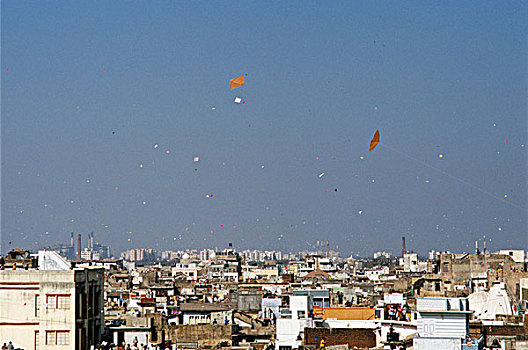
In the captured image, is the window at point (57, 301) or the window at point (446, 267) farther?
the window at point (446, 267)

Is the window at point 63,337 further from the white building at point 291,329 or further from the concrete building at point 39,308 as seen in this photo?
the white building at point 291,329

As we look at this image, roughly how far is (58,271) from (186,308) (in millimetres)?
32213

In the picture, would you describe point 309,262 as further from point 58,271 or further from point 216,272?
point 58,271

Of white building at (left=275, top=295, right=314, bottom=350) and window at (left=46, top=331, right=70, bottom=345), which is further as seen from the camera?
white building at (left=275, top=295, right=314, bottom=350)

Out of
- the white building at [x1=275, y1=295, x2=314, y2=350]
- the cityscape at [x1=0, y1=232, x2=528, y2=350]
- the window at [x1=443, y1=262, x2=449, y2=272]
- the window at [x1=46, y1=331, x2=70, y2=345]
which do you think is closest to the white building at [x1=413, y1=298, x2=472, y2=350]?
the cityscape at [x1=0, y1=232, x2=528, y2=350]

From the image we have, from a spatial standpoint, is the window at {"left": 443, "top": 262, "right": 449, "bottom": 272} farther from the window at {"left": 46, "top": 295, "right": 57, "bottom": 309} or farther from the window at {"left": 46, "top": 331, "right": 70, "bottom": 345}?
the window at {"left": 46, "top": 295, "right": 57, "bottom": 309}

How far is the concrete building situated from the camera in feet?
95.3

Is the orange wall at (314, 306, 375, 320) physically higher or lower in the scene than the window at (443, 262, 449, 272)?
lower

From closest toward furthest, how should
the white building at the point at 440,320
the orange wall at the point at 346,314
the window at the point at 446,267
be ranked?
1. the white building at the point at 440,320
2. the orange wall at the point at 346,314
3. the window at the point at 446,267

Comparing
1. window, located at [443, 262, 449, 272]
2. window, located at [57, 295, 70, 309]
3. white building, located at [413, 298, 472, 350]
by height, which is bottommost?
white building, located at [413, 298, 472, 350]

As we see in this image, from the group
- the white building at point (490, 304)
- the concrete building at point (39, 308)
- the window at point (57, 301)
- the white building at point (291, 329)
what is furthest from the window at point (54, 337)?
the white building at point (490, 304)

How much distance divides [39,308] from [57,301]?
0.55m

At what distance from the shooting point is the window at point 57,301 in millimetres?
29125

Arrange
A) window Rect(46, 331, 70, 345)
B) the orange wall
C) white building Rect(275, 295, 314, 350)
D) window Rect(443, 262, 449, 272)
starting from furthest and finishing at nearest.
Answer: window Rect(443, 262, 449, 272), the orange wall, white building Rect(275, 295, 314, 350), window Rect(46, 331, 70, 345)
